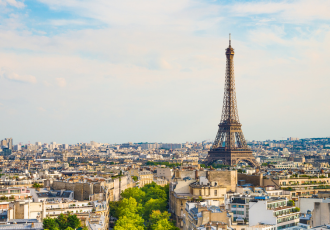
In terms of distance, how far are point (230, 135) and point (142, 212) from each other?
79.1 m

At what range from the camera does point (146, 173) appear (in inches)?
4119

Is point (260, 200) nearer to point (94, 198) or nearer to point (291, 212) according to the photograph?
point (291, 212)

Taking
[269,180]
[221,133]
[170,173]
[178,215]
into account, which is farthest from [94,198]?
[221,133]

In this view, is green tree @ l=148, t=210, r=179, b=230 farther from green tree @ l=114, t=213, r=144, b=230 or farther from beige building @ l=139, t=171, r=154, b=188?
beige building @ l=139, t=171, r=154, b=188

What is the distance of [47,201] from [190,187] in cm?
1639

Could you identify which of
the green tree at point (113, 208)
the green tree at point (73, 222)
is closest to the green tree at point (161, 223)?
the green tree at point (73, 222)

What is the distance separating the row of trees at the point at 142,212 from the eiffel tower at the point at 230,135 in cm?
5805

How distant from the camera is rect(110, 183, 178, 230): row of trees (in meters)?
45.8

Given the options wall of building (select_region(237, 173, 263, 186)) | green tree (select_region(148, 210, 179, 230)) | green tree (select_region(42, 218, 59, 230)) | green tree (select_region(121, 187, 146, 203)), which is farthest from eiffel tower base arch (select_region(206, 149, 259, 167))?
green tree (select_region(42, 218, 59, 230))

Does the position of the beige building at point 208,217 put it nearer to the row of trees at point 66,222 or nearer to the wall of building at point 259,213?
the wall of building at point 259,213

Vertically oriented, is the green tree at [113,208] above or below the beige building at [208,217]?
below

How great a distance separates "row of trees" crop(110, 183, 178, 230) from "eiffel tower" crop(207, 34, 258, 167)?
58.0 metres

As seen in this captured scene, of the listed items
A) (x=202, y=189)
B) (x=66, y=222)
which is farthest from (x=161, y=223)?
(x=202, y=189)

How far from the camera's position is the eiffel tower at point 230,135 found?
438ft
